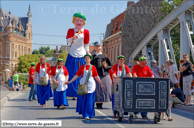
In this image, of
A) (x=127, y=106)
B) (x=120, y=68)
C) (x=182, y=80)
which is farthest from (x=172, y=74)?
(x=127, y=106)

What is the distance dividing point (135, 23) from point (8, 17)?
4867cm

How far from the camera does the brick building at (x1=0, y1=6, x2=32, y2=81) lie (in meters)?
85.1

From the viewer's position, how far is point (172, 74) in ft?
45.8

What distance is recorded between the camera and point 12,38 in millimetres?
87625

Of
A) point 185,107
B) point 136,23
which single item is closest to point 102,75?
point 185,107

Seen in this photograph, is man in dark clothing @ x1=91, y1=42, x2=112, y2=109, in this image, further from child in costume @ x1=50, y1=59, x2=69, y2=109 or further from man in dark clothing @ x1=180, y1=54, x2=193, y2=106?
man in dark clothing @ x1=180, y1=54, x2=193, y2=106

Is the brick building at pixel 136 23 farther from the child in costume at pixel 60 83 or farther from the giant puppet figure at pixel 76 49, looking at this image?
the child in costume at pixel 60 83

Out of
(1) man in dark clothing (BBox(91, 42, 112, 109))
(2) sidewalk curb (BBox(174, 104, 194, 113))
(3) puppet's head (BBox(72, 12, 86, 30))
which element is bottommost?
(2) sidewalk curb (BBox(174, 104, 194, 113))

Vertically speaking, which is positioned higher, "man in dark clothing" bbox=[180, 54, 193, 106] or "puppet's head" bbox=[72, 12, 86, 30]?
"puppet's head" bbox=[72, 12, 86, 30]

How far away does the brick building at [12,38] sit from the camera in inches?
3349

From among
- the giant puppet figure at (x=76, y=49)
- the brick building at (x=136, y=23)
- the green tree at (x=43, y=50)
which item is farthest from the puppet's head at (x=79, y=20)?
the green tree at (x=43, y=50)

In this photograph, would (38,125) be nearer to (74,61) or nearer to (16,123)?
(16,123)

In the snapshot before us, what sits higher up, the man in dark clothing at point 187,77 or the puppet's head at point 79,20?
the puppet's head at point 79,20

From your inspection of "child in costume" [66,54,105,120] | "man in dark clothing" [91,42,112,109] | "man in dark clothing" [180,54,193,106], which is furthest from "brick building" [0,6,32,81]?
"child in costume" [66,54,105,120]
